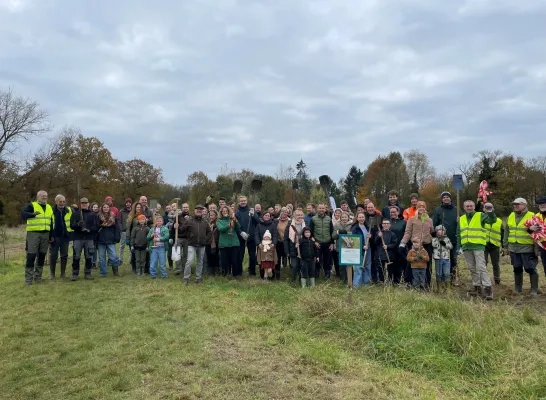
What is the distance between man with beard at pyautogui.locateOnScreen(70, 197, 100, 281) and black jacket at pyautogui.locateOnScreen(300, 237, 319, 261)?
4.98 metres

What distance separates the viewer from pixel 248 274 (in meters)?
10.9

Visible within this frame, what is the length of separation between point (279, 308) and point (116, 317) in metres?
2.58

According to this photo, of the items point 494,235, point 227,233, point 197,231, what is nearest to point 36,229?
point 197,231

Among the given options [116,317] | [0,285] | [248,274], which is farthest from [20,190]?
[116,317]

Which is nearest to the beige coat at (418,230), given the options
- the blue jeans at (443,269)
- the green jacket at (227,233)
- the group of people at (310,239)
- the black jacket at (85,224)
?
the group of people at (310,239)

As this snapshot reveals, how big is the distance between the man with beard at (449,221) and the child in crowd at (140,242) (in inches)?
268

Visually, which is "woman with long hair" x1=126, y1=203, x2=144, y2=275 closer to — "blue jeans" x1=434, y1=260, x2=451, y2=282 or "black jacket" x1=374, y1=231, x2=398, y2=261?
"black jacket" x1=374, y1=231, x2=398, y2=261

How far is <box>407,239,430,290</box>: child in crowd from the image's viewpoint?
849 cm

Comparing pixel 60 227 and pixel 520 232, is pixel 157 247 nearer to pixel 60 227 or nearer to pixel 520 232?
pixel 60 227

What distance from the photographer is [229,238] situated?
10125 mm

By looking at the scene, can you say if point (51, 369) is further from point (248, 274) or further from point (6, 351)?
point (248, 274)

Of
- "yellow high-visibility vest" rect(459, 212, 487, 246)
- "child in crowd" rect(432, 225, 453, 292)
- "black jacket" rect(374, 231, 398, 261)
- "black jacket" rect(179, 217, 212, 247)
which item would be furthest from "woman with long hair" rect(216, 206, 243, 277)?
"yellow high-visibility vest" rect(459, 212, 487, 246)

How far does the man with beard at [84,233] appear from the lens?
1000 cm

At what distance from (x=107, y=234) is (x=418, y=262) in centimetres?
721
